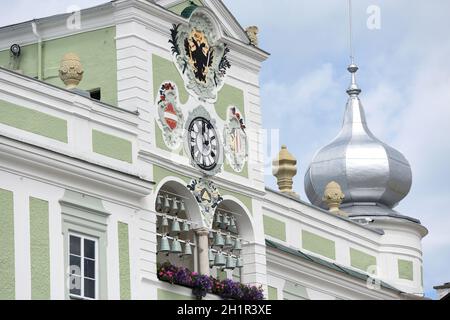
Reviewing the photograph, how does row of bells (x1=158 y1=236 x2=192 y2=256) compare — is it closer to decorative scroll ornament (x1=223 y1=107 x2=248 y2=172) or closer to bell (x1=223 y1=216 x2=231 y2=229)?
bell (x1=223 y1=216 x2=231 y2=229)

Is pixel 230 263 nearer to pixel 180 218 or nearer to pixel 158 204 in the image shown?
pixel 180 218

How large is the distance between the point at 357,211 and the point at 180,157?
1328cm

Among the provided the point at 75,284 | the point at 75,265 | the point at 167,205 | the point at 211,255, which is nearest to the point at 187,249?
the point at 167,205

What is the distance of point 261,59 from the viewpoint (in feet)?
146

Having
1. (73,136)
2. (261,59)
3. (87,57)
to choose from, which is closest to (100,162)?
(73,136)

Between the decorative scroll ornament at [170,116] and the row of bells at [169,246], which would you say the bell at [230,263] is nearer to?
the row of bells at [169,246]

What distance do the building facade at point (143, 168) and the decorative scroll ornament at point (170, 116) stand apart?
0.04 metres

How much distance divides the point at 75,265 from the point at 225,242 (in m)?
5.69

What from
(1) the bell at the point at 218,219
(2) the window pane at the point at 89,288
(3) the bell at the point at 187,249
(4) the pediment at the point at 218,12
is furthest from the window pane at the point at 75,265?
(4) the pediment at the point at 218,12

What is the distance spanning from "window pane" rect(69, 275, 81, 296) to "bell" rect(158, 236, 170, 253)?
3101 mm

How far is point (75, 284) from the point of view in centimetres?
3741

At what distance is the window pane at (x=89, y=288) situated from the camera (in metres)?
37.6
